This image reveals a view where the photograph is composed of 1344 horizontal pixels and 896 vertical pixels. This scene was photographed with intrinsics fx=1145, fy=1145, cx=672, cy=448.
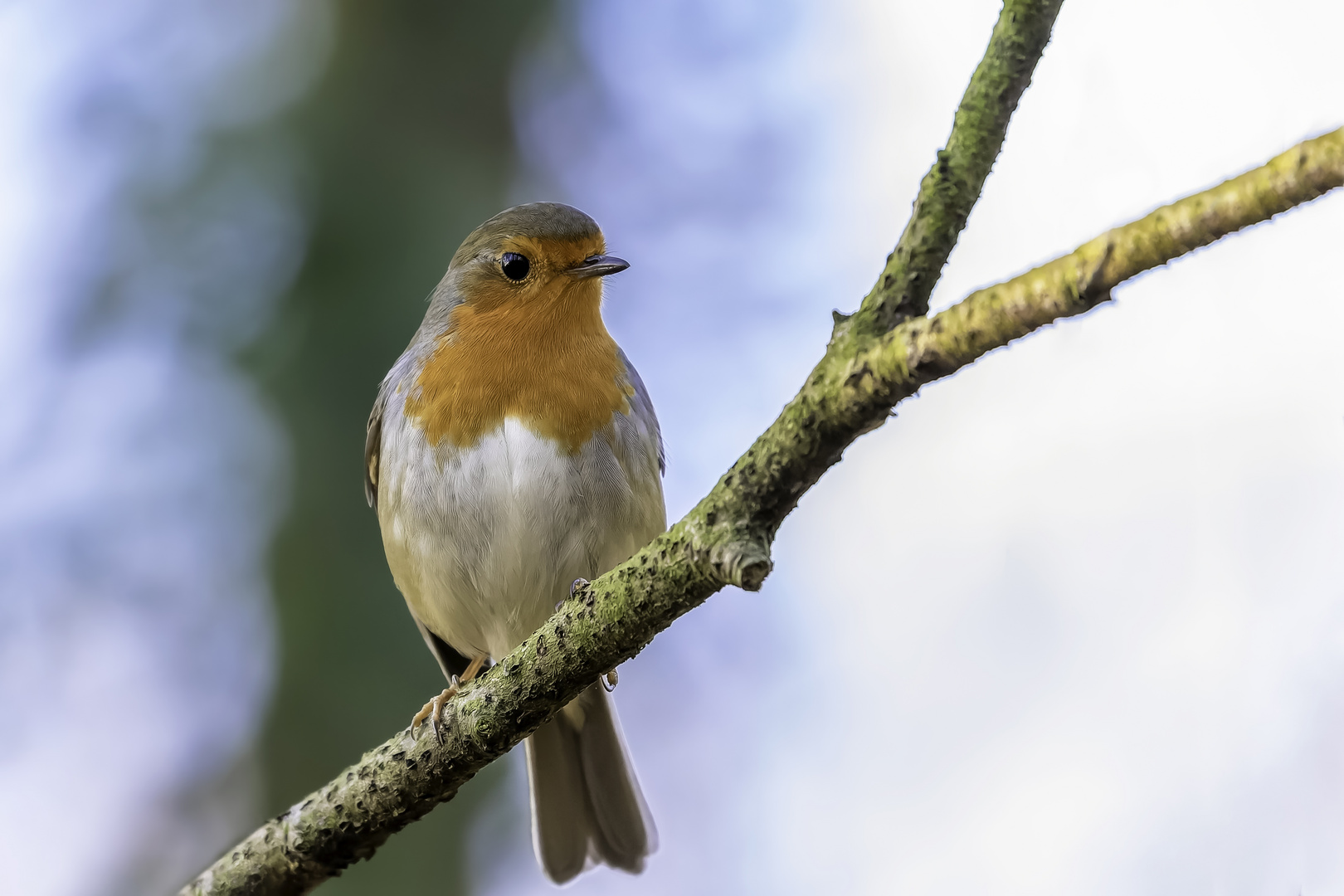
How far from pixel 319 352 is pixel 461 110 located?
1220 mm

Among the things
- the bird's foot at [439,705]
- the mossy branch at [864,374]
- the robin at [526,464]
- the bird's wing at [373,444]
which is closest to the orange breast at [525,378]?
the robin at [526,464]

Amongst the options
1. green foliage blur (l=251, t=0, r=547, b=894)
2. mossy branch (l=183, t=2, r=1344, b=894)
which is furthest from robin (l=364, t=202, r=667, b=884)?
mossy branch (l=183, t=2, r=1344, b=894)

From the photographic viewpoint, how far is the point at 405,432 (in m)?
3.61

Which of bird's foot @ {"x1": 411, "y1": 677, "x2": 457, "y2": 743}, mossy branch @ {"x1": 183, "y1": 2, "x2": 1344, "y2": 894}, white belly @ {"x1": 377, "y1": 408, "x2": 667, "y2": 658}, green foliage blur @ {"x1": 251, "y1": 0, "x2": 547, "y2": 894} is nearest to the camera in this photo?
mossy branch @ {"x1": 183, "y1": 2, "x2": 1344, "y2": 894}

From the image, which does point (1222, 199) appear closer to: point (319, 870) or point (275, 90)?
point (319, 870)

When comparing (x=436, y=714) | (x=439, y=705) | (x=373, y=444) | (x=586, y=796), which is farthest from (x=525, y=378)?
(x=586, y=796)

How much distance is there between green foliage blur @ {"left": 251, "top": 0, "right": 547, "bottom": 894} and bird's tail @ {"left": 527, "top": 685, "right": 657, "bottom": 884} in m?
0.36

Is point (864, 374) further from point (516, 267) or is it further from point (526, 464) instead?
point (516, 267)

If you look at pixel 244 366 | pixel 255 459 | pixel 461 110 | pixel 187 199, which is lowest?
pixel 255 459

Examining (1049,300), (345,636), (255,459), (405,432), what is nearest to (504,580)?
(405,432)

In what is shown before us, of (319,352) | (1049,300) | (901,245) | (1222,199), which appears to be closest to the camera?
(1222,199)

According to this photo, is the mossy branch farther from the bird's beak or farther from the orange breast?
the bird's beak

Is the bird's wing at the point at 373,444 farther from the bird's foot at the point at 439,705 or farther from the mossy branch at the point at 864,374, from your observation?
the mossy branch at the point at 864,374

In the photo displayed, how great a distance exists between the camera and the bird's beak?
3703mm
